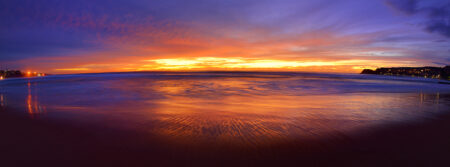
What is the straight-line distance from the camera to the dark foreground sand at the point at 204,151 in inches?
104

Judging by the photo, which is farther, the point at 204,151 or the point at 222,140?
the point at 222,140

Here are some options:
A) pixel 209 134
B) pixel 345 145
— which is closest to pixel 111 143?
pixel 209 134

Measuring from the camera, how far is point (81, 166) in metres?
2.54

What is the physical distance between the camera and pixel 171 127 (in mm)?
4148

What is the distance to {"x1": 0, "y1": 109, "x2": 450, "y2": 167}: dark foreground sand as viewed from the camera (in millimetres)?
2643

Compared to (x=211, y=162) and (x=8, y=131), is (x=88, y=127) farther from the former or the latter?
(x=211, y=162)

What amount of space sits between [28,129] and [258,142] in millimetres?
4744

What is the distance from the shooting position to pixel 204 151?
2.95 meters

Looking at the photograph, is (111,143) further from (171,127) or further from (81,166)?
(171,127)

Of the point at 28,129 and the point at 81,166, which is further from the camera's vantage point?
the point at 28,129

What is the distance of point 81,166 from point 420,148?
16.9ft

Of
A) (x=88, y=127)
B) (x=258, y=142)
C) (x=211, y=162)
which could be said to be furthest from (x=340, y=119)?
(x=88, y=127)

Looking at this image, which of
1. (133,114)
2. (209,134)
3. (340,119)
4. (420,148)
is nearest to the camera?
(420,148)

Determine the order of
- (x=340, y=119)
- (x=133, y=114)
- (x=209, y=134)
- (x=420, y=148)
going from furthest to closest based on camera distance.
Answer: (x=133, y=114)
(x=340, y=119)
(x=209, y=134)
(x=420, y=148)
